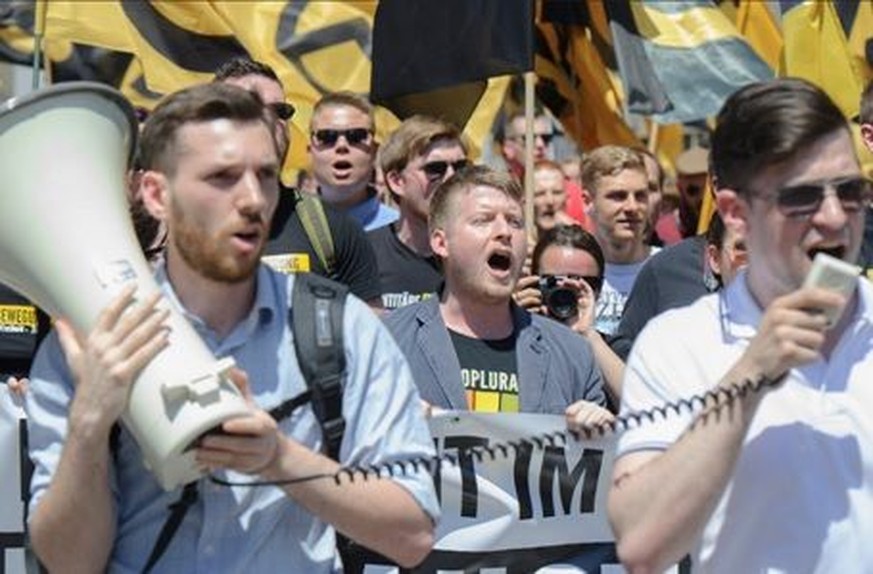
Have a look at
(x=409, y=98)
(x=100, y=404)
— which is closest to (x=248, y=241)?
(x=100, y=404)

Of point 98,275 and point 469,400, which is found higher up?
point 98,275

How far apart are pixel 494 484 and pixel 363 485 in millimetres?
2118

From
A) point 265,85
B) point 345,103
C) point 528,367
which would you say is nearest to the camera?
point 528,367

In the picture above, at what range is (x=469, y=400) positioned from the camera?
6078 millimetres

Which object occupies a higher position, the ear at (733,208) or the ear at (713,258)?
the ear at (733,208)

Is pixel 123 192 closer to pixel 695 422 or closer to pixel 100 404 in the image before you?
pixel 100 404

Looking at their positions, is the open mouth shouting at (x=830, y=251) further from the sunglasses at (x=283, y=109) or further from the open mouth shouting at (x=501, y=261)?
the sunglasses at (x=283, y=109)

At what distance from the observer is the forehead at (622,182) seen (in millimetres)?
8727

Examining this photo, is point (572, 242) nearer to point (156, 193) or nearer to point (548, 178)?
point (548, 178)

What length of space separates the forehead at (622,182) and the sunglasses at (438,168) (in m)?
1.12

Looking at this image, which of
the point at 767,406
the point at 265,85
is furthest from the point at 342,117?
the point at 767,406

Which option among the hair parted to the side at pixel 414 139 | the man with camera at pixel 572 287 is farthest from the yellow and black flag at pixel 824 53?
the man with camera at pixel 572 287

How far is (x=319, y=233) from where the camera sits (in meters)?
Answer: 6.54

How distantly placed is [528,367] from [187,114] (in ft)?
7.63
